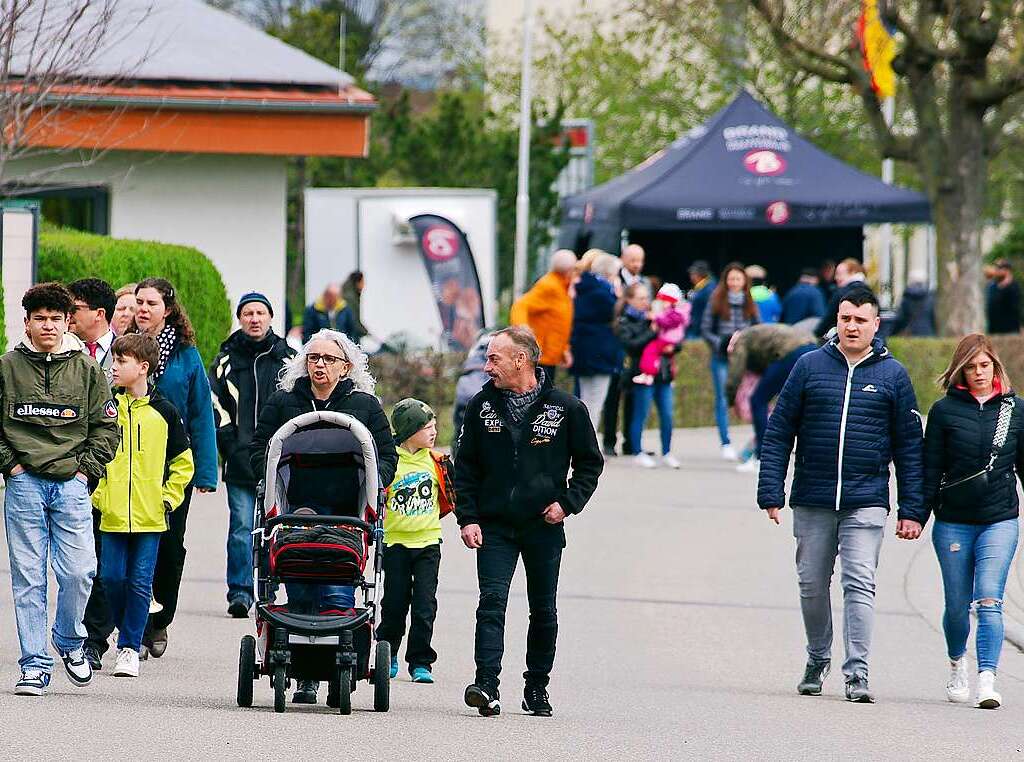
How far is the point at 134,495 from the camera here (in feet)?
30.2

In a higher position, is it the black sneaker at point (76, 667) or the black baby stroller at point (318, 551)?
the black baby stroller at point (318, 551)

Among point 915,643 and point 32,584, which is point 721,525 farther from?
point 32,584

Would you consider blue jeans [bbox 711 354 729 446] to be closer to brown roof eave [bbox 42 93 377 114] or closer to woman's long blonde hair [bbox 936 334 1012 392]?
brown roof eave [bbox 42 93 377 114]

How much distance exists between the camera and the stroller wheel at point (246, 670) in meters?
8.24

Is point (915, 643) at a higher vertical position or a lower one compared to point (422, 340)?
lower

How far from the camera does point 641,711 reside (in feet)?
28.9

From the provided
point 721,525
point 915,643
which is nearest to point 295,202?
point 721,525

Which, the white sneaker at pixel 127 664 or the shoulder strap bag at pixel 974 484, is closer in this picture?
the white sneaker at pixel 127 664

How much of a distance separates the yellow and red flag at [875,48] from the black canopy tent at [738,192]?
2.08 m

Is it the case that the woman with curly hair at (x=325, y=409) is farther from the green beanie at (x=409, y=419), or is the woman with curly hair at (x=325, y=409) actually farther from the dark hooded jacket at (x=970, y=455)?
the dark hooded jacket at (x=970, y=455)

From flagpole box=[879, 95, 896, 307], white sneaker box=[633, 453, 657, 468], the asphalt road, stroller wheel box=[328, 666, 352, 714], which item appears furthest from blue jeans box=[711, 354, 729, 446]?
flagpole box=[879, 95, 896, 307]

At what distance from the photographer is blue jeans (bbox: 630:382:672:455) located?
18609 mm

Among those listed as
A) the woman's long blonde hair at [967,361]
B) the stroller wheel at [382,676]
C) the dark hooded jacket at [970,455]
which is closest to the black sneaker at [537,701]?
the stroller wheel at [382,676]

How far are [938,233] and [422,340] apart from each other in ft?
28.1
